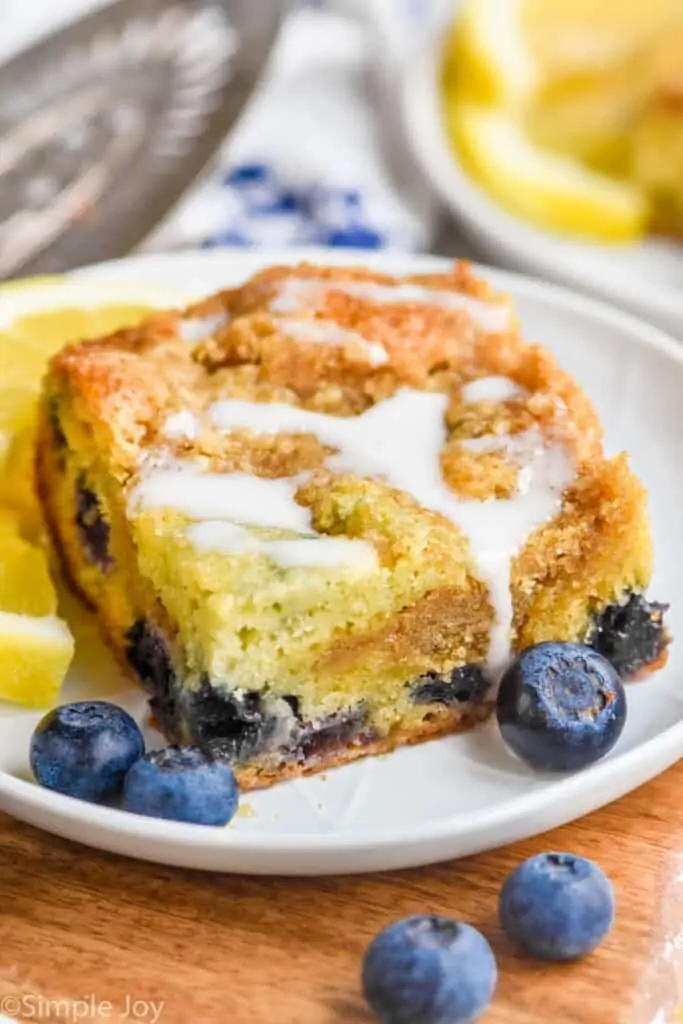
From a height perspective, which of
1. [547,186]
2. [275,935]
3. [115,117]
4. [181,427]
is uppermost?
[547,186]

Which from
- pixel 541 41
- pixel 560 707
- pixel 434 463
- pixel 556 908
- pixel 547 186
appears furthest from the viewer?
pixel 541 41

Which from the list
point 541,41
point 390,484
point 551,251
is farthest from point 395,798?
point 541,41

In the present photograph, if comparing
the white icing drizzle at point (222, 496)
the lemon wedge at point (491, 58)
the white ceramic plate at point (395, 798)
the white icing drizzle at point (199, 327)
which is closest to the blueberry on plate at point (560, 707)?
the white ceramic plate at point (395, 798)

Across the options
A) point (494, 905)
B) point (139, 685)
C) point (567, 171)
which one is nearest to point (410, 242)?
point (567, 171)

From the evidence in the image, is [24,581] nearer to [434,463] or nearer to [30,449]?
[30,449]

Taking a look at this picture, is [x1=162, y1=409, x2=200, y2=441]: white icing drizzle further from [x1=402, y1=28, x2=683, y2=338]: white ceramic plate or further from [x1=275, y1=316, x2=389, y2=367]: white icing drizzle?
[x1=402, y1=28, x2=683, y2=338]: white ceramic plate

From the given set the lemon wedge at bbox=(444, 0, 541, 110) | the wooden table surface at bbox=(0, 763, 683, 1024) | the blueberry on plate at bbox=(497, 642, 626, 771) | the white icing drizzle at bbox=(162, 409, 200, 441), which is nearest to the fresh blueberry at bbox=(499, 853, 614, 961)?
the wooden table surface at bbox=(0, 763, 683, 1024)

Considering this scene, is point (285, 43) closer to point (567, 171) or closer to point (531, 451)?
point (567, 171)
